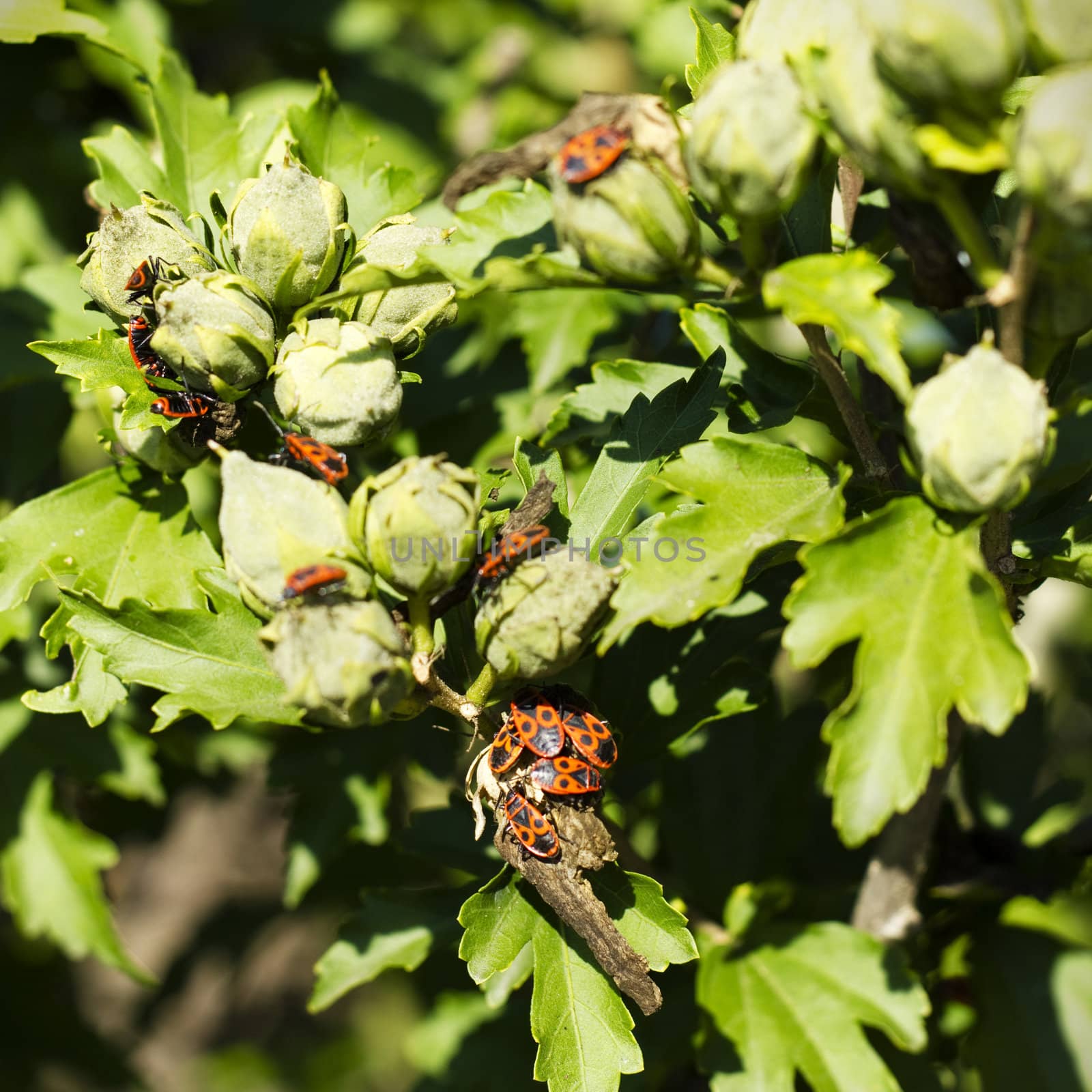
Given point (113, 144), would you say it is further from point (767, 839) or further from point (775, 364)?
point (767, 839)

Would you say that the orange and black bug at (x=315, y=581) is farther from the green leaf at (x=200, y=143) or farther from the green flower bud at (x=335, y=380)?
the green leaf at (x=200, y=143)

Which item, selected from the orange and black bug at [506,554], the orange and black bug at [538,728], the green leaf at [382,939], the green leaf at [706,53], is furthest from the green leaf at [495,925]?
the green leaf at [706,53]

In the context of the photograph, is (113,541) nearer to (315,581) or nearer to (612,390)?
(315,581)

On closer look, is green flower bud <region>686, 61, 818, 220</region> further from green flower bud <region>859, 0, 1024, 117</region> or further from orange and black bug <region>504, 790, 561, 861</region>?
orange and black bug <region>504, 790, 561, 861</region>

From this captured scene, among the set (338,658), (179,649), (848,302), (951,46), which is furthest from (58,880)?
(951,46)

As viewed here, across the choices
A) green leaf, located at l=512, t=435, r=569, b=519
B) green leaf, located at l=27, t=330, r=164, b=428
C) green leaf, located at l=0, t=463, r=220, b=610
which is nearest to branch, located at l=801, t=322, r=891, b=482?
green leaf, located at l=512, t=435, r=569, b=519

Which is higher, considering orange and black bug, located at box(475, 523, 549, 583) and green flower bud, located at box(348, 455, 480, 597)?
green flower bud, located at box(348, 455, 480, 597)
